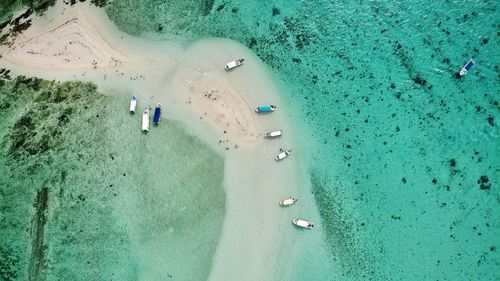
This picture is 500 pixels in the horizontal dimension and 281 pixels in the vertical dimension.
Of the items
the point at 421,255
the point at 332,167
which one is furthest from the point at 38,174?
the point at 421,255

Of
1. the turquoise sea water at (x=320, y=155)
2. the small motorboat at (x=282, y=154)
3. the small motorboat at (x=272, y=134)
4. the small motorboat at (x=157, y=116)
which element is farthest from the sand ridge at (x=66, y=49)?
the small motorboat at (x=282, y=154)

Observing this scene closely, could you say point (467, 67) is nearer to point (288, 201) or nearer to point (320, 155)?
point (320, 155)

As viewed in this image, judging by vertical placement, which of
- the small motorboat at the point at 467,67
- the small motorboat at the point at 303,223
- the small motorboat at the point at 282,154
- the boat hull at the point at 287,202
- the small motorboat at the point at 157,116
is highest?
the small motorboat at the point at 467,67

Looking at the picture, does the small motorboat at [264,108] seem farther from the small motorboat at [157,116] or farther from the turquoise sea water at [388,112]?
the small motorboat at [157,116]

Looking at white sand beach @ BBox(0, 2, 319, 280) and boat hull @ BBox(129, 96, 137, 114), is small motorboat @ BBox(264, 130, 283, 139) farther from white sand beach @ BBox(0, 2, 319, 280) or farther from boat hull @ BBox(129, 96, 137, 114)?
boat hull @ BBox(129, 96, 137, 114)

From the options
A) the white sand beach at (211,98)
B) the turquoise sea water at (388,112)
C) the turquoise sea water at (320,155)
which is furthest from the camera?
the turquoise sea water at (388,112)

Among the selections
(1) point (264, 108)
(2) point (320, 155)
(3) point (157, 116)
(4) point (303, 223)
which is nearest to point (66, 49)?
(3) point (157, 116)
